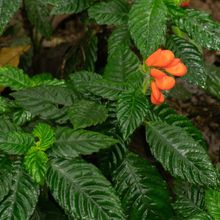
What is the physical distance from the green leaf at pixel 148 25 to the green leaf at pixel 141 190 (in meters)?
0.40

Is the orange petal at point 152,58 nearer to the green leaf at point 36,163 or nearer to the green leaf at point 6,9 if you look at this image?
the green leaf at point 36,163

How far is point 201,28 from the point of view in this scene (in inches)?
74.7

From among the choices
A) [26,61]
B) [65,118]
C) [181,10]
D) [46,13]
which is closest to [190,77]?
[181,10]

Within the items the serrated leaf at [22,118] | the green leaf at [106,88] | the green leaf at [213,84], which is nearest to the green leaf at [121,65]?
the green leaf at [106,88]

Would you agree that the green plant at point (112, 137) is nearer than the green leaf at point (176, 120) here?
Yes

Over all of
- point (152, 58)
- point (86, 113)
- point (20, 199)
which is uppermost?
point (152, 58)

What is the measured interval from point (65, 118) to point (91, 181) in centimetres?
31

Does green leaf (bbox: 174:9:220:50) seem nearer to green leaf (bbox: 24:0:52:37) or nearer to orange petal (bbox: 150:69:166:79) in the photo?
orange petal (bbox: 150:69:166:79)

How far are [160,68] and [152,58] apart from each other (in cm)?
5

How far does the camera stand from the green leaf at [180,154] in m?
1.70

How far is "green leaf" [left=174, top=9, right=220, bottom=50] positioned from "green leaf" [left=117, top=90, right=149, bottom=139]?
0.34 m

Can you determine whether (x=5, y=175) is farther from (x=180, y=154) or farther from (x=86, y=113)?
(x=180, y=154)

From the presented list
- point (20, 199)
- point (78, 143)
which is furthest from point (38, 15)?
point (20, 199)

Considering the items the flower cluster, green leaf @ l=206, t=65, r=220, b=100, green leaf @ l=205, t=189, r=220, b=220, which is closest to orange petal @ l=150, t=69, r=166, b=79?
the flower cluster
